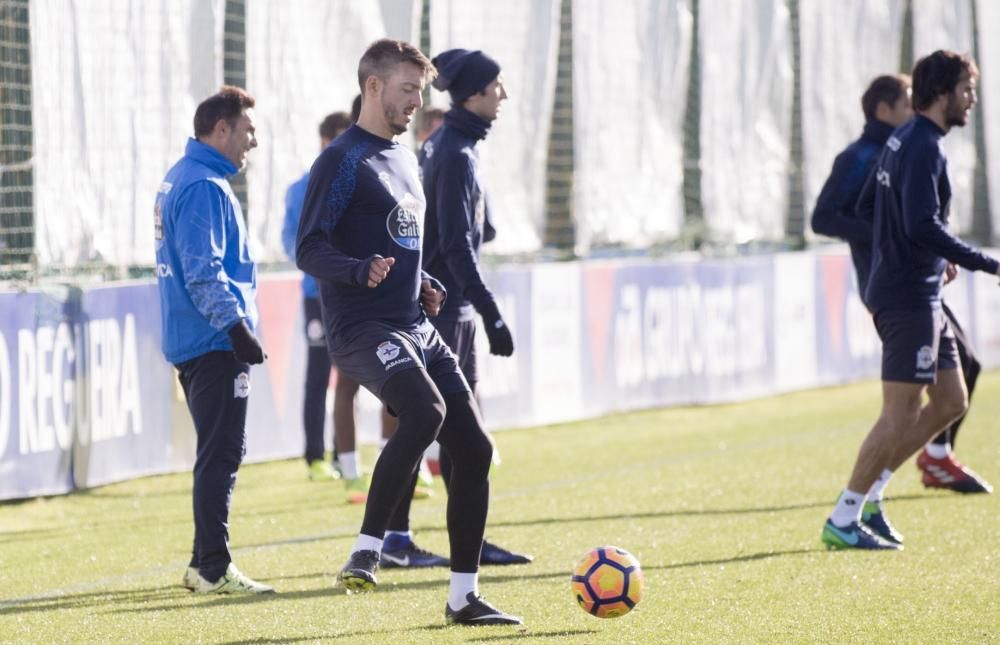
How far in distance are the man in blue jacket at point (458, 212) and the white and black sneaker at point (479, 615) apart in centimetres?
148

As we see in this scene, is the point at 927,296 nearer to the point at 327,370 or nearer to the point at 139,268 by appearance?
the point at 327,370

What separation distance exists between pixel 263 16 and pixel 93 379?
3.45 m

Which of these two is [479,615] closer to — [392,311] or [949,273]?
[392,311]

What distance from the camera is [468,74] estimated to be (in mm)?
7262

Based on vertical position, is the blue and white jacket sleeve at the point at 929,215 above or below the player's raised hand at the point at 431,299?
above

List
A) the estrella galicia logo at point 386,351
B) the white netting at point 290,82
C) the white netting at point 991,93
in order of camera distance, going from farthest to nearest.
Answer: the white netting at point 991,93, the white netting at point 290,82, the estrella galicia logo at point 386,351

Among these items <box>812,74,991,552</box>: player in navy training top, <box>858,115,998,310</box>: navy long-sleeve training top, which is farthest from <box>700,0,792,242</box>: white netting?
<box>858,115,998,310</box>: navy long-sleeve training top

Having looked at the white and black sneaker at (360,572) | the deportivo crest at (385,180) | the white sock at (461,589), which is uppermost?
the deportivo crest at (385,180)

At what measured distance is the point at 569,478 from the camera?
1078cm

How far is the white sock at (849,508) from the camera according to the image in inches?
299

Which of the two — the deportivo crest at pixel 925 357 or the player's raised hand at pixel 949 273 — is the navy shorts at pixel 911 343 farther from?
the player's raised hand at pixel 949 273

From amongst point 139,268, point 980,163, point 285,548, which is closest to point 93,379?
point 139,268

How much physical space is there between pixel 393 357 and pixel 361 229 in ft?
1.53

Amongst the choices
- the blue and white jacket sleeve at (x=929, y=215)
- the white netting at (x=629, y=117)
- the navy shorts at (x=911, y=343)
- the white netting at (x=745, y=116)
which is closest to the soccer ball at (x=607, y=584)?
the navy shorts at (x=911, y=343)
